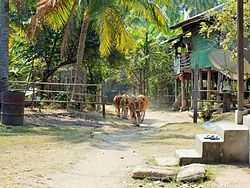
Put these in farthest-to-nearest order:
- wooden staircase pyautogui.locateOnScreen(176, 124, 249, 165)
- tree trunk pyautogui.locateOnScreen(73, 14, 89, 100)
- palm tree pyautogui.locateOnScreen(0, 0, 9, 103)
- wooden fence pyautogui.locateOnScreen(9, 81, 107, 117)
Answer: tree trunk pyautogui.locateOnScreen(73, 14, 89, 100)
wooden fence pyautogui.locateOnScreen(9, 81, 107, 117)
palm tree pyautogui.locateOnScreen(0, 0, 9, 103)
wooden staircase pyautogui.locateOnScreen(176, 124, 249, 165)

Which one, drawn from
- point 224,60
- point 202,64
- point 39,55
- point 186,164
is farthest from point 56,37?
point 186,164

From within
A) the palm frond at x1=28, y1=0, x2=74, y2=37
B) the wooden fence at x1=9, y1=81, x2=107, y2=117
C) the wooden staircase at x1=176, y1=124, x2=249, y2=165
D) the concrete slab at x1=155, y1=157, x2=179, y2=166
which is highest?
the palm frond at x1=28, y1=0, x2=74, y2=37

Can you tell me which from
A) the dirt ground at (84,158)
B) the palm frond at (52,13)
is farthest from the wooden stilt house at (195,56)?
the dirt ground at (84,158)

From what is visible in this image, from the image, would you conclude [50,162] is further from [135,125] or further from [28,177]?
[135,125]

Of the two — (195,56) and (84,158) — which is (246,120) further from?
(195,56)

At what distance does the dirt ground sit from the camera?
17.5ft

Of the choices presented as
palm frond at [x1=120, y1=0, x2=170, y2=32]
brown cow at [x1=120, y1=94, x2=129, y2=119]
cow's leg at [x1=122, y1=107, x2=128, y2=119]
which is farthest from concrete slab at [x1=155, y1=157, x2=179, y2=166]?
cow's leg at [x1=122, y1=107, x2=128, y2=119]

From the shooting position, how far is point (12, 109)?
1201 centimetres

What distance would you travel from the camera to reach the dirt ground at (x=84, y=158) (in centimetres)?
533

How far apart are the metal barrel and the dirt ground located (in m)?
0.50

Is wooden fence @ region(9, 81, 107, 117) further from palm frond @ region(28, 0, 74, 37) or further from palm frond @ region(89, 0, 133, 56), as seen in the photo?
palm frond @ region(28, 0, 74, 37)

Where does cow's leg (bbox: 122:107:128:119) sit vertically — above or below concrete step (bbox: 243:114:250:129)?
below

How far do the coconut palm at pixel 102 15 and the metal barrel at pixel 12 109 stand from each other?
12.8 feet

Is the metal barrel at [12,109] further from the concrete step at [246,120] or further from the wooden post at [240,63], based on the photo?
the concrete step at [246,120]
